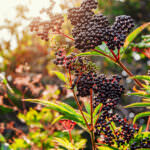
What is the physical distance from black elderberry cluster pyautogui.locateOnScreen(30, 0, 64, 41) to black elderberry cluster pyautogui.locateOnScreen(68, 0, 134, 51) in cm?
4

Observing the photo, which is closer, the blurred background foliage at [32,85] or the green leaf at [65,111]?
the green leaf at [65,111]

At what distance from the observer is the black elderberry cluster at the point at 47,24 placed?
0.53 metres

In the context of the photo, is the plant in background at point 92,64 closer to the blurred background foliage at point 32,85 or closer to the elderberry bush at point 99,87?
the elderberry bush at point 99,87

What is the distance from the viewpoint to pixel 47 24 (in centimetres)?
54

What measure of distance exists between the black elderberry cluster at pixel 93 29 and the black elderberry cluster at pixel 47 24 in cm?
4

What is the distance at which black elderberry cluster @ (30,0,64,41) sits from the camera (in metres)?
0.53

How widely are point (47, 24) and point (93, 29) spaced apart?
15 centimetres

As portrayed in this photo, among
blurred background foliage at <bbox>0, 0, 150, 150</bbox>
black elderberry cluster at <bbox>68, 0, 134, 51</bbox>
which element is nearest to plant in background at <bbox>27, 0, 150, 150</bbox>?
black elderberry cluster at <bbox>68, 0, 134, 51</bbox>

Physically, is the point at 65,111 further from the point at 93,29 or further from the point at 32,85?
the point at 32,85

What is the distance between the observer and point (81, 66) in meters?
0.50

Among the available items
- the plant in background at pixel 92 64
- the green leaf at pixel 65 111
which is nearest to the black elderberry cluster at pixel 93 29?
the plant in background at pixel 92 64

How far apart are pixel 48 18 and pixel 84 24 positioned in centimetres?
14

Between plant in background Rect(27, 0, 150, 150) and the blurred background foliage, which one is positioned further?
the blurred background foliage

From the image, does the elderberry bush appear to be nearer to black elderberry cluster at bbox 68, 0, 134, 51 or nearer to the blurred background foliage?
black elderberry cluster at bbox 68, 0, 134, 51
